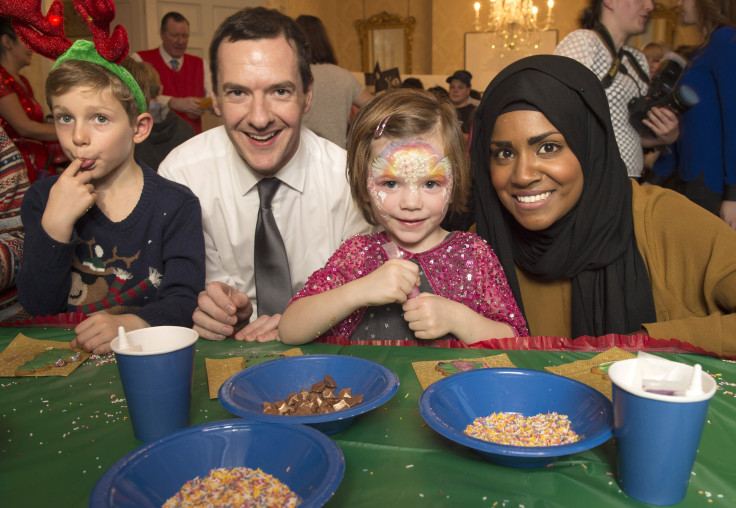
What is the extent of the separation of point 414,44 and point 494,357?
7.93 m

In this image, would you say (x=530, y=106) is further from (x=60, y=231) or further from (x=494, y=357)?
(x=60, y=231)

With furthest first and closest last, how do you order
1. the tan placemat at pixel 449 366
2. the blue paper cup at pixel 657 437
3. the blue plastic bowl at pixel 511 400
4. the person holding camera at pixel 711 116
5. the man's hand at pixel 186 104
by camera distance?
the man's hand at pixel 186 104, the person holding camera at pixel 711 116, the tan placemat at pixel 449 366, the blue plastic bowl at pixel 511 400, the blue paper cup at pixel 657 437

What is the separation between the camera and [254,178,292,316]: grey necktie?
196 cm

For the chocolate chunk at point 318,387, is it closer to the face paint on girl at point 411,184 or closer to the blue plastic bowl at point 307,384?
the blue plastic bowl at point 307,384

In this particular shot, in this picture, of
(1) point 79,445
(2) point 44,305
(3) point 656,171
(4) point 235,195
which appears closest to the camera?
(1) point 79,445

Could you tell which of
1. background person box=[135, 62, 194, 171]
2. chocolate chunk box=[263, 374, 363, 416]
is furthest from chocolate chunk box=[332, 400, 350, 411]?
background person box=[135, 62, 194, 171]

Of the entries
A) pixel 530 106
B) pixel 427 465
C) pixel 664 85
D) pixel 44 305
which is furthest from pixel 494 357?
pixel 664 85

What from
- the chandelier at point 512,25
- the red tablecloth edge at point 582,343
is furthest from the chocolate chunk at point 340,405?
the chandelier at point 512,25

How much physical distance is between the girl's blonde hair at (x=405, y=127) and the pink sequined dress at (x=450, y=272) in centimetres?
15

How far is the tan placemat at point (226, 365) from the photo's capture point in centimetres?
115

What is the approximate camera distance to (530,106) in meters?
1.59

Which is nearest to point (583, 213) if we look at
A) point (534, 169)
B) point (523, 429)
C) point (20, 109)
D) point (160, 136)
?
point (534, 169)

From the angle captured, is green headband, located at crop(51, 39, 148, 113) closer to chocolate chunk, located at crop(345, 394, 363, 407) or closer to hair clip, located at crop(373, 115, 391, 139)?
hair clip, located at crop(373, 115, 391, 139)

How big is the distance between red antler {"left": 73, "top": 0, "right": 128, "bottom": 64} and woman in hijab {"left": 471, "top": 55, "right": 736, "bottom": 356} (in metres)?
1.11
